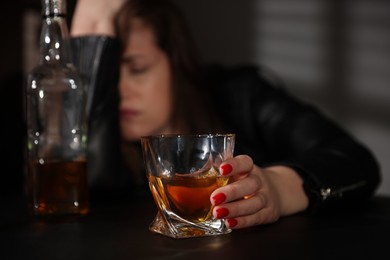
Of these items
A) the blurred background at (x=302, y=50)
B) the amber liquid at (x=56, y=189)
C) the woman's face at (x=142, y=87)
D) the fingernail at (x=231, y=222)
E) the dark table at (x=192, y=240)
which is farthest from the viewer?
the blurred background at (x=302, y=50)

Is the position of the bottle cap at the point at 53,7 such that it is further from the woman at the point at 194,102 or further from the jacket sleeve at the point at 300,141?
the woman at the point at 194,102

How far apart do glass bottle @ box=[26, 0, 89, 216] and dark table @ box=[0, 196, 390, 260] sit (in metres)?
0.04

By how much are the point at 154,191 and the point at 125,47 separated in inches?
33.0

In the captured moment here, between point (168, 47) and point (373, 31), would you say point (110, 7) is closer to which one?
point (168, 47)

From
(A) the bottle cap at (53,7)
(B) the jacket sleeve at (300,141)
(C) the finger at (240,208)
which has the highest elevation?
(A) the bottle cap at (53,7)

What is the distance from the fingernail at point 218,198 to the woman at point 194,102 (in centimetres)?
39

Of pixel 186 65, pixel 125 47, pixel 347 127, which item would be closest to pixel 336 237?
pixel 125 47

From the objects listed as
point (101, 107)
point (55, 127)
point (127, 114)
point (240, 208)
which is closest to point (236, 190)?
point (240, 208)

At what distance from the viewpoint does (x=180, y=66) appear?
5.46ft

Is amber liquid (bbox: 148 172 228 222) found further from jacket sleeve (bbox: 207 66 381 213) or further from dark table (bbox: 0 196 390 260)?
jacket sleeve (bbox: 207 66 381 213)

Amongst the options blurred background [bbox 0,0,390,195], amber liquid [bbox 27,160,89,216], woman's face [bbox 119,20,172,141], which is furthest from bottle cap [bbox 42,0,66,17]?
blurred background [bbox 0,0,390,195]

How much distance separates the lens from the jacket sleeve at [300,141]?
Answer: 3.15 ft

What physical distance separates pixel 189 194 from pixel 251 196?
0.11 meters

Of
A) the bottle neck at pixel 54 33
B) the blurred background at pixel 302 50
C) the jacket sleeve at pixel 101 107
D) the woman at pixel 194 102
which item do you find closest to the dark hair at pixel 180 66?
the woman at pixel 194 102
